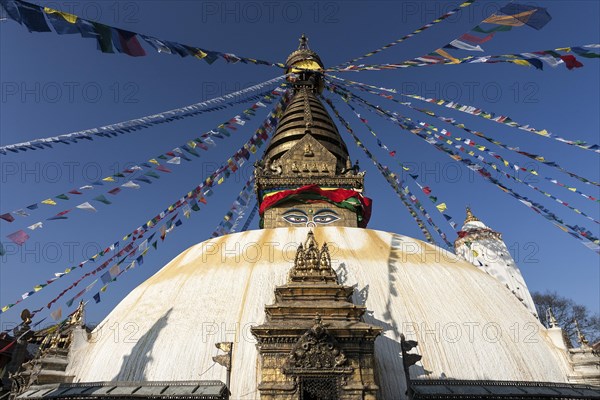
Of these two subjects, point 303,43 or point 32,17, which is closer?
point 32,17

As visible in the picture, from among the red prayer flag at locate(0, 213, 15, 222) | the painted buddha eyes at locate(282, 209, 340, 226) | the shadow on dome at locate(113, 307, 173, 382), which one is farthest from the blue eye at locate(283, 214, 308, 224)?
the red prayer flag at locate(0, 213, 15, 222)

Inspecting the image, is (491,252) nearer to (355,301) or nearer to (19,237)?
(355,301)

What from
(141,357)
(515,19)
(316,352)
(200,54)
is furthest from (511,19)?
(141,357)

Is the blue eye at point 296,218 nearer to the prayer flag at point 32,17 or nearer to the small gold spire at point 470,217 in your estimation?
the prayer flag at point 32,17

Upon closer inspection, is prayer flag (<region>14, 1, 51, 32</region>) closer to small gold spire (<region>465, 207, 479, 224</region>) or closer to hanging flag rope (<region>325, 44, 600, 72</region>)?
hanging flag rope (<region>325, 44, 600, 72</region>)

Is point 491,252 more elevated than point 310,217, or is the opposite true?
Answer: point 491,252

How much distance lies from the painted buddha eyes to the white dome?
8.91ft

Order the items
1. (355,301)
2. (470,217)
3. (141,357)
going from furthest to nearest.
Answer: (470,217)
(355,301)
(141,357)

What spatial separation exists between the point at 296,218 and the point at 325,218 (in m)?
1.11

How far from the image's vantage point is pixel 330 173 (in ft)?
49.4

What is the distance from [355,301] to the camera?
8336 millimetres

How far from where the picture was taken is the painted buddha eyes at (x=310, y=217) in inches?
531

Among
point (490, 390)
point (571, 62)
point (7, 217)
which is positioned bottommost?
point (490, 390)

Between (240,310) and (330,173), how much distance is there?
8183mm
